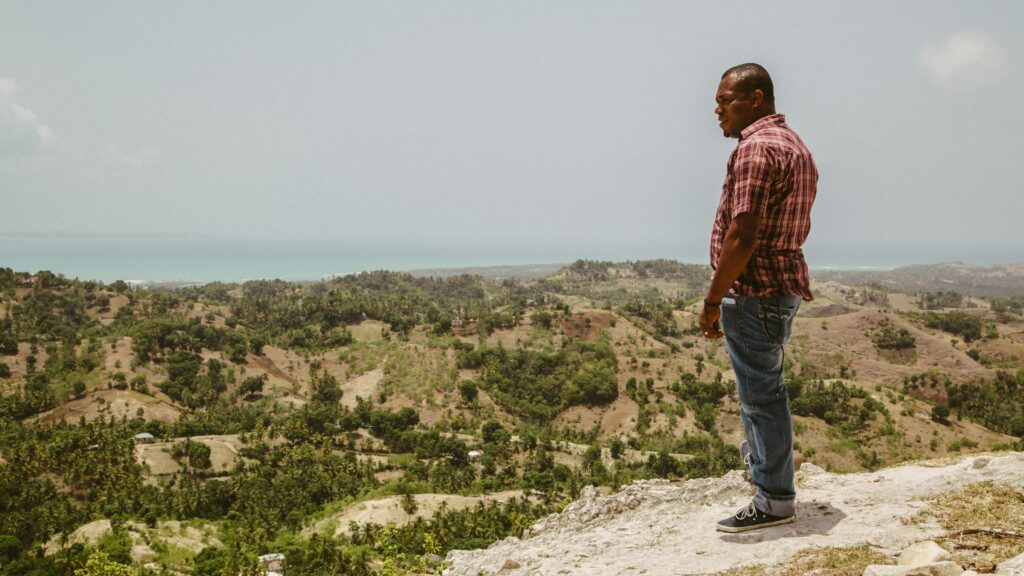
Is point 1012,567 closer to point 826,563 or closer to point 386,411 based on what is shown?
point 826,563

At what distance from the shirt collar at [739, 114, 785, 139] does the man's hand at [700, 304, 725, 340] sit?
116 cm

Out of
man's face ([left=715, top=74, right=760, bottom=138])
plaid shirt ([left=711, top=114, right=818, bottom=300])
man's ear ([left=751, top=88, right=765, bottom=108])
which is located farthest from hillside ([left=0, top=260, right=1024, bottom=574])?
man's ear ([left=751, top=88, right=765, bottom=108])

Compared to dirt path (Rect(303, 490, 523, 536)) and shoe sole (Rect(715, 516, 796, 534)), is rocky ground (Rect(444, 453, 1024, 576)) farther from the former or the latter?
dirt path (Rect(303, 490, 523, 536))

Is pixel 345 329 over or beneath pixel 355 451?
over

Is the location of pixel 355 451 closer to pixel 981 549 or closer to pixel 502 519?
pixel 502 519

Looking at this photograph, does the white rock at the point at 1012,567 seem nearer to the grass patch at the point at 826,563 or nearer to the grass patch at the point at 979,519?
the grass patch at the point at 979,519

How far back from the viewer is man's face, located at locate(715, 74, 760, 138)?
3.44 metres

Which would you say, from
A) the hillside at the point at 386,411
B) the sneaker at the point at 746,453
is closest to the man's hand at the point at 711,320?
the sneaker at the point at 746,453

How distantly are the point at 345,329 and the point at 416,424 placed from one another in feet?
110

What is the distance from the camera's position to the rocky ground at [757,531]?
11.9 feet

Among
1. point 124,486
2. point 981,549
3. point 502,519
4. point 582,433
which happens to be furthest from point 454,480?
point 981,549

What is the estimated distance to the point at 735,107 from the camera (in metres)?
3.45

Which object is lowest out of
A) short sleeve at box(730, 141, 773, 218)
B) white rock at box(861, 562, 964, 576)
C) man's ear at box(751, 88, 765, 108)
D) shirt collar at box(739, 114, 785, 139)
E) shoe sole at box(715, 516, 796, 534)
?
shoe sole at box(715, 516, 796, 534)

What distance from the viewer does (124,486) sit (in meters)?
33.9
